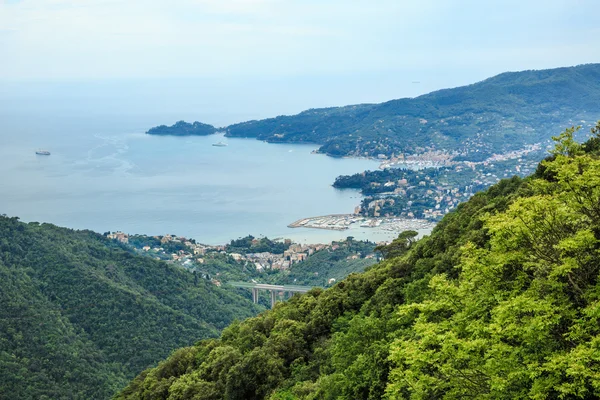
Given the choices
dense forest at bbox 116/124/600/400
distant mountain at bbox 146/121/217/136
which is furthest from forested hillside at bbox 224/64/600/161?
dense forest at bbox 116/124/600/400

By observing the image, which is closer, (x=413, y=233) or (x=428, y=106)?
(x=413, y=233)

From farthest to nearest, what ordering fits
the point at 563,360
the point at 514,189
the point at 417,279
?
the point at 514,189, the point at 417,279, the point at 563,360

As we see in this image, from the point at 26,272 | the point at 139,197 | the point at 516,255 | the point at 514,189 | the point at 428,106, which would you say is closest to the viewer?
the point at 516,255

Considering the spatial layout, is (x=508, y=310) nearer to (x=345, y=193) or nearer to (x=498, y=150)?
(x=345, y=193)

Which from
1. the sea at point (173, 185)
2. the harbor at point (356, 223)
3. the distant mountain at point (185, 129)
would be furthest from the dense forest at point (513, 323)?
the distant mountain at point (185, 129)

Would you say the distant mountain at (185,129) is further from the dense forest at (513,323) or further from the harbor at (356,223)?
the dense forest at (513,323)

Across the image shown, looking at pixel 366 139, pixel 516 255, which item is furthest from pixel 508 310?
pixel 366 139

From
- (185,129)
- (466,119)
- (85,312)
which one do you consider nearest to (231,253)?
(85,312)

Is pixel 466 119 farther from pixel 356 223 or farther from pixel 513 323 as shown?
pixel 513 323
